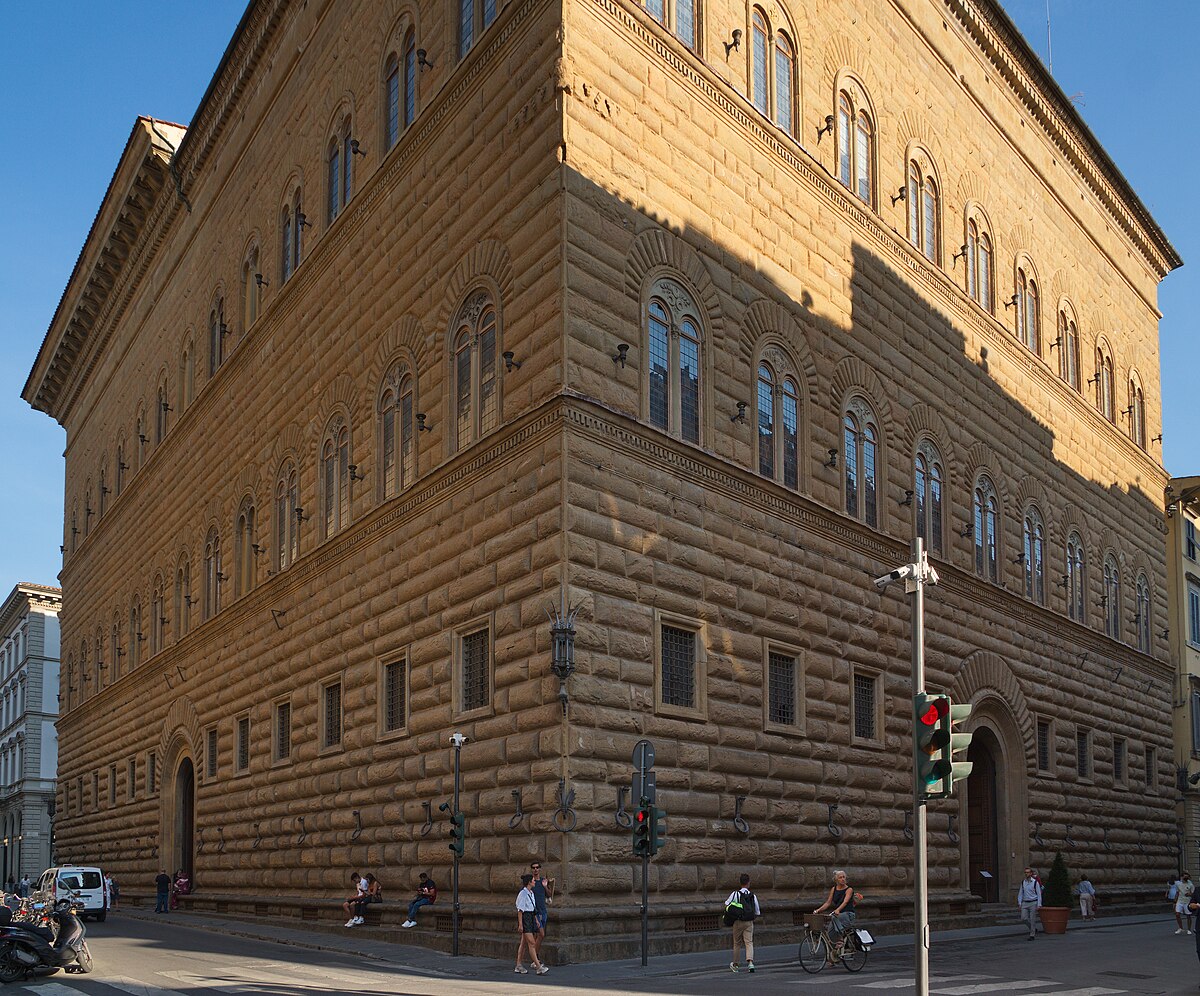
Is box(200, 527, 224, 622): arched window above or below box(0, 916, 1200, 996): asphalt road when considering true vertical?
above

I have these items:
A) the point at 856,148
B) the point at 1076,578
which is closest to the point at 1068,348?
the point at 1076,578

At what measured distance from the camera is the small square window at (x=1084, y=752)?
39500mm

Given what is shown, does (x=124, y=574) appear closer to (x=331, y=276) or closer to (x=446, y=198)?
(x=331, y=276)

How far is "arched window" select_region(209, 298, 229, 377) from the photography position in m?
40.4

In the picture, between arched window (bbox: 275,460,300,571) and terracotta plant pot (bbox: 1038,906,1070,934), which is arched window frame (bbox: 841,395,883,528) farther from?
arched window (bbox: 275,460,300,571)

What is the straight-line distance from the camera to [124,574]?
5094 centimetres

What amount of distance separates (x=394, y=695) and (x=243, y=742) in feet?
34.0

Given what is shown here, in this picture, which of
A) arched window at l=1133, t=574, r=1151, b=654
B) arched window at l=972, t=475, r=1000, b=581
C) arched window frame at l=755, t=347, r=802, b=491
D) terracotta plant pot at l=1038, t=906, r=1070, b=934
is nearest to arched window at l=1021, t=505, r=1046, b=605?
arched window at l=972, t=475, r=1000, b=581

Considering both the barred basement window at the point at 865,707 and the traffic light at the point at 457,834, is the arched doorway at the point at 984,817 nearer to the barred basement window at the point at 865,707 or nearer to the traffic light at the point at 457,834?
the barred basement window at the point at 865,707

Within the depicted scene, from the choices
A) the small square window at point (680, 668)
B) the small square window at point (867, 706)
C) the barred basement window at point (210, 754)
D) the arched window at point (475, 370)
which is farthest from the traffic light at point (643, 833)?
the barred basement window at point (210, 754)

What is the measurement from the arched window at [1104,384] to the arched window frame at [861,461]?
17.2 m

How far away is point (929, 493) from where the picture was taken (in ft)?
108

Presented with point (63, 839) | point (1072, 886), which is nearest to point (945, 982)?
point (1072, 886)

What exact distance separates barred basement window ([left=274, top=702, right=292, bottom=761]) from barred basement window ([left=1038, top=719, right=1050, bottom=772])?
64.2 feet
